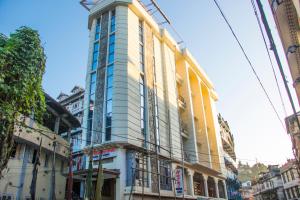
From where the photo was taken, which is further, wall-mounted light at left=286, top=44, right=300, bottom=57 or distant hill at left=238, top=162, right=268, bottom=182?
distant hill at left=238, top=162, right=268, bottom=182

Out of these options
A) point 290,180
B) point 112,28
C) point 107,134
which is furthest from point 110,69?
point 290,180

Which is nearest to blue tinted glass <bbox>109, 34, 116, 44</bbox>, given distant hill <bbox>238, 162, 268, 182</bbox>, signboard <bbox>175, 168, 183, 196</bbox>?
signboard <bbox>175, 168, 183, 196</bbox>

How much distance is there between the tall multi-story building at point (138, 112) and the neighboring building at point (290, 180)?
17748 mm

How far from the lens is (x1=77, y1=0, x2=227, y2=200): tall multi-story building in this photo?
21.7 metres

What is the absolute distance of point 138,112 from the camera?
24938mm

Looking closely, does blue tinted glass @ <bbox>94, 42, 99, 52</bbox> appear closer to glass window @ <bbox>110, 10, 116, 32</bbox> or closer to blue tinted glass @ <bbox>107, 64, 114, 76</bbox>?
glass window @ <bbox>110, 10, 116, 32</bbox>

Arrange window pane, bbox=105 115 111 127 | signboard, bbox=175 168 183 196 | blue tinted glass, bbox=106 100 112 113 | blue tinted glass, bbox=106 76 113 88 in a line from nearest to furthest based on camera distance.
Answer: window pane, bbox=105 115 111 127 → blue tinted glass, bbox=106 100 112 113 → signboard, bbox=175 168 183 196 → blue tinted glass, bbox=106 76 113 88

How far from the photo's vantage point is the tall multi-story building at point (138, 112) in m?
21.7

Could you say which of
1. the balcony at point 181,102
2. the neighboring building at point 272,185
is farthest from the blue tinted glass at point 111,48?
the neighboring building at point 272,185

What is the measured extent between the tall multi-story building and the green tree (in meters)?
7.08

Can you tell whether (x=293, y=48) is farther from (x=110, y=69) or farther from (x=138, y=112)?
(x=110, y=69)

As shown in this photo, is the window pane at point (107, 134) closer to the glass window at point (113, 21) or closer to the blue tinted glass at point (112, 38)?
the blue tinted glass at point (112, 38)

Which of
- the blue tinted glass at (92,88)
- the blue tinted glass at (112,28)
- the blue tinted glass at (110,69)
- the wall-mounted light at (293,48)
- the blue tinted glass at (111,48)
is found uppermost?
the blue tinted glass at (112,28)

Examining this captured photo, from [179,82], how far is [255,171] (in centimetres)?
9157
